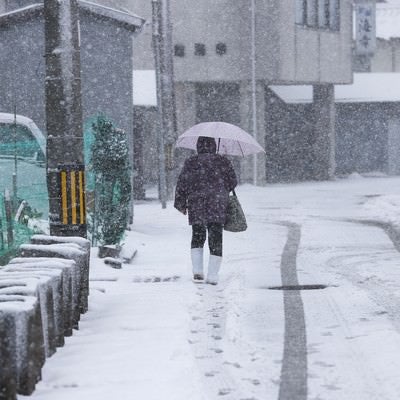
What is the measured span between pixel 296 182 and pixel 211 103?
4998mm

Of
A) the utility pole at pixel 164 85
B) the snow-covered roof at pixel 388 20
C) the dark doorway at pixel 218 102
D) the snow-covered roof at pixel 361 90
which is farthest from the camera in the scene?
the snow-covered roof at pixel 388 20

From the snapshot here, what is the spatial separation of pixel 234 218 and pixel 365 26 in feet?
103

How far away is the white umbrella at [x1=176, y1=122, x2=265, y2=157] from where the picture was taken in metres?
10.5

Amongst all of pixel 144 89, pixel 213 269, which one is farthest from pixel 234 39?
pixel 213 269

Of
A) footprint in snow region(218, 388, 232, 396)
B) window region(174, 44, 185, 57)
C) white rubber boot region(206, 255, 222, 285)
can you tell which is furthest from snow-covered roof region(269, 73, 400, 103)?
footprint in snow region(218, 388, 232, 396)

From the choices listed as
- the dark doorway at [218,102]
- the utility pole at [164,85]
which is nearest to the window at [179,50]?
the dark doorway at [218,102]

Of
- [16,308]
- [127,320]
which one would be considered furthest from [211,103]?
[16,308]

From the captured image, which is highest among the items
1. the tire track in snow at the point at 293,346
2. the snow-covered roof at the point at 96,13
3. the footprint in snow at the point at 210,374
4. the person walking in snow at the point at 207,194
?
the snow-covered roof at the point at 96,13

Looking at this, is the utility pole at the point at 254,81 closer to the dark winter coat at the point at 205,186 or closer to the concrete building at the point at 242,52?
the concrete building at the point at 242,52

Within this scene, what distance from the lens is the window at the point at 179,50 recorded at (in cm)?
3462

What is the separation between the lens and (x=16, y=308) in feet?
18.2

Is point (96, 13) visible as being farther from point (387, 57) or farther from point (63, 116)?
point (387, 57)

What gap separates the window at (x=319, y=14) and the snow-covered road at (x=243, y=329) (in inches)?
852

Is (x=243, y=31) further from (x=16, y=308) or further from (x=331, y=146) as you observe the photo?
(x=16, y=308)
